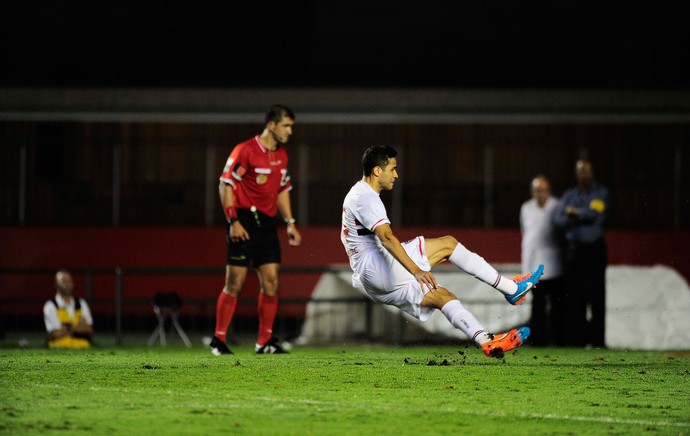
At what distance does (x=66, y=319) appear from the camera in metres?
15.2

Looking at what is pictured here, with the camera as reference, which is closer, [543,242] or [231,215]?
[231,215]

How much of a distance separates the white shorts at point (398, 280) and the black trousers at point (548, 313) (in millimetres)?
4910

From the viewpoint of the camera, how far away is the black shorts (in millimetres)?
12195

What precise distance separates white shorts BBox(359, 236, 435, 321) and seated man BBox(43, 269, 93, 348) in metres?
5.68

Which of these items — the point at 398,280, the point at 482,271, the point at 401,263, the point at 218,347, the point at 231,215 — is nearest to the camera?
the point at 401,263

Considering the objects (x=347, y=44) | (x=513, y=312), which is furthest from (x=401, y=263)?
(x=347, y=44)

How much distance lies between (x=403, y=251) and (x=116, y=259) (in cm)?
1121

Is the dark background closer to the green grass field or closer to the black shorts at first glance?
the black shorts

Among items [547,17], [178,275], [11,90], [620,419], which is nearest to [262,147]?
[620,419]

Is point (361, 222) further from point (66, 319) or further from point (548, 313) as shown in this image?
point (66, 319)

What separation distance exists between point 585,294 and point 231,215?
500 cm

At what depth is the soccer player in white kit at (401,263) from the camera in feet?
32.6

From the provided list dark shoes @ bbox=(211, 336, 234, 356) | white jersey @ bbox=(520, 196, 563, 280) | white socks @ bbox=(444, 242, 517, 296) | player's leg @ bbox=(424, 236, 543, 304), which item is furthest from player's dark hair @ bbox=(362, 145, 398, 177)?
white jersey @ bbox=(520, 196, 563, 280)

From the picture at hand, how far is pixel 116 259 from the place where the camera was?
20.3 meters
